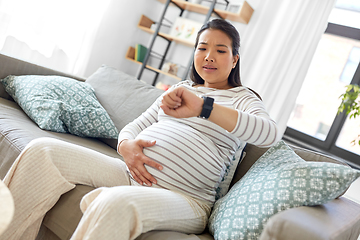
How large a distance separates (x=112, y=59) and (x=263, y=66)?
5.21 feet

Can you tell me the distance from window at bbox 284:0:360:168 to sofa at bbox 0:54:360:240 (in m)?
1.28

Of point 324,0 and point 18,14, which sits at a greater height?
point 324,0

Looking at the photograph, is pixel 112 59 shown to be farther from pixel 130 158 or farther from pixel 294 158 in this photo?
pixel 294 158

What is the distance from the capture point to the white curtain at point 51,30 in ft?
8.17

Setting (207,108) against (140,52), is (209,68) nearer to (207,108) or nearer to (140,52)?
(207,108)

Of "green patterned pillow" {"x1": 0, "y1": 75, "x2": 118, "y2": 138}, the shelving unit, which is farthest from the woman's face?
the shelving unit

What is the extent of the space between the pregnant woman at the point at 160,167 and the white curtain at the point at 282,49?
1.38 m

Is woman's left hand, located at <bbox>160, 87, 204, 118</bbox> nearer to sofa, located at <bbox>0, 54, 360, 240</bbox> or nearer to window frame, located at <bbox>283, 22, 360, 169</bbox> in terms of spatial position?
sofa, located at <bbox>0, 54, 360, 240</bbox>

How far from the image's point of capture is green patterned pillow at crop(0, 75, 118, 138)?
58.3 inches

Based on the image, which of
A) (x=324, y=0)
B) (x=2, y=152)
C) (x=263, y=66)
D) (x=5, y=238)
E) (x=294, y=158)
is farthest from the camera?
(x=263, y=66)

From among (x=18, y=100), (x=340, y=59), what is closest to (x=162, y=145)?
(x=18, y=100)

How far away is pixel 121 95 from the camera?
177cm

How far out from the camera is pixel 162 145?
1.09 m

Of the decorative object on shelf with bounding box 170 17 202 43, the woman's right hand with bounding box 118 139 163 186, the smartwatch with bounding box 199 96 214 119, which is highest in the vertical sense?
the decorative object on shelf with bounding box 170 17 202 43
